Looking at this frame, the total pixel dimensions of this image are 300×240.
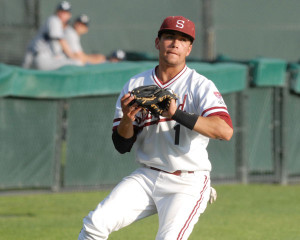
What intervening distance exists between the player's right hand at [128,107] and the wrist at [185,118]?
9.5 inches

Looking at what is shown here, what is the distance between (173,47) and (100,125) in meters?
4.53

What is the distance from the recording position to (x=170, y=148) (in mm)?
4910

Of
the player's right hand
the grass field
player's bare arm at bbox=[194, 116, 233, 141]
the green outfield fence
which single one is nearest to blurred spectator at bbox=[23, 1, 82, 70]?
the green outfield fence

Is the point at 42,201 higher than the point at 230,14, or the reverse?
the point at 230,14

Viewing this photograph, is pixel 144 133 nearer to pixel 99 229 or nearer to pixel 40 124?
pixel 99 229

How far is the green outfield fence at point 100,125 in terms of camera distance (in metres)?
8.88

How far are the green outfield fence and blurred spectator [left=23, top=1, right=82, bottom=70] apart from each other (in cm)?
364

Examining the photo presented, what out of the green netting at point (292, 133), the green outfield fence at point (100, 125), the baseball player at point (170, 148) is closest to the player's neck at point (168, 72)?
the baseball player at point (170, 148)

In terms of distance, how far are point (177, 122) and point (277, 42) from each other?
39.5 ft

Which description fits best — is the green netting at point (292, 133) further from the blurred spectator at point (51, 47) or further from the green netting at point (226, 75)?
the blurred spectator at point (51, 47)

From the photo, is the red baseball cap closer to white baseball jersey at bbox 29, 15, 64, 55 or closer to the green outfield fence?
the green outfield fence

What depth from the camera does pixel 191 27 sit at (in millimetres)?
4902

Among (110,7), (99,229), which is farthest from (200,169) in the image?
(110,7)

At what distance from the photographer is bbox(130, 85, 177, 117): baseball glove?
4504 mm
